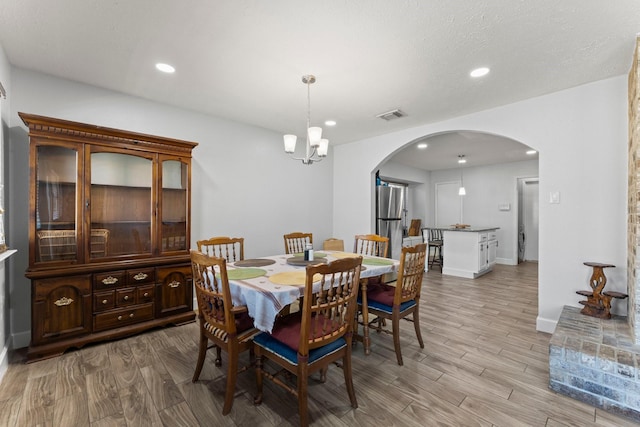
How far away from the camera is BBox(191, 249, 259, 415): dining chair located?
5.75 feet

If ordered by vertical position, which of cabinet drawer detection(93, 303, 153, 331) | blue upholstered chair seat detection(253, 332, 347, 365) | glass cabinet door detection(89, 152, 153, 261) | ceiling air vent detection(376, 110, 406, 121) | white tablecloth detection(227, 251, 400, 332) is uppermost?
ceiling air vent detection(376, 110, 406, 121)

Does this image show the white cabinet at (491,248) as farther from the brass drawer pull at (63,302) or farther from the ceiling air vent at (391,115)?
the brass drawer pull at (63,302)

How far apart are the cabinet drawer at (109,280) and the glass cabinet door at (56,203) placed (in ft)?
0.85

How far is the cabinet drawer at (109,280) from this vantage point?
8.68ft

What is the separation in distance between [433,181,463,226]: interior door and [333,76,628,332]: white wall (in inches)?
202

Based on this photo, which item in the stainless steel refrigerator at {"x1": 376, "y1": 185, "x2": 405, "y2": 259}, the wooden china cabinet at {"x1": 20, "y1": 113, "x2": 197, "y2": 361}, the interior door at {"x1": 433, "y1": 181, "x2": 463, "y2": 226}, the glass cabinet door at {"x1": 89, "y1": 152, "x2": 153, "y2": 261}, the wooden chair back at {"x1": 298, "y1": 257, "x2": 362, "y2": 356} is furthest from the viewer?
the interior door at {"x1": 433, "y1": 181, "x2": 463, "y2": 226}

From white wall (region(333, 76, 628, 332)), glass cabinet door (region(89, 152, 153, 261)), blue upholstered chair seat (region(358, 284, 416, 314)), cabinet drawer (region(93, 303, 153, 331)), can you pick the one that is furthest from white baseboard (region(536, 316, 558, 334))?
glass cabinet door (region(89, 152, 153, 261))

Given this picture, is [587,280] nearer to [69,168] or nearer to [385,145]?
[385,145]

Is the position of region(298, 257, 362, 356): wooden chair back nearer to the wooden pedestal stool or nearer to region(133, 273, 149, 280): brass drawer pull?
region(133, 273, 149, 280): brass drawer pull

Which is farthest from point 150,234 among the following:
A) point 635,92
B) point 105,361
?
point 635,92

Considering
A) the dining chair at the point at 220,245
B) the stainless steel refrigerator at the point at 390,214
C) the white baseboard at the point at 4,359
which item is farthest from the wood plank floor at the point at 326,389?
the stainless steel refrigerator at the point at 390,214

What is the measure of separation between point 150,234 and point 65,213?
709 mm

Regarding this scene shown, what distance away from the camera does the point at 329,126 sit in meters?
4.18

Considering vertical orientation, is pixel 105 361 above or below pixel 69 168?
below
